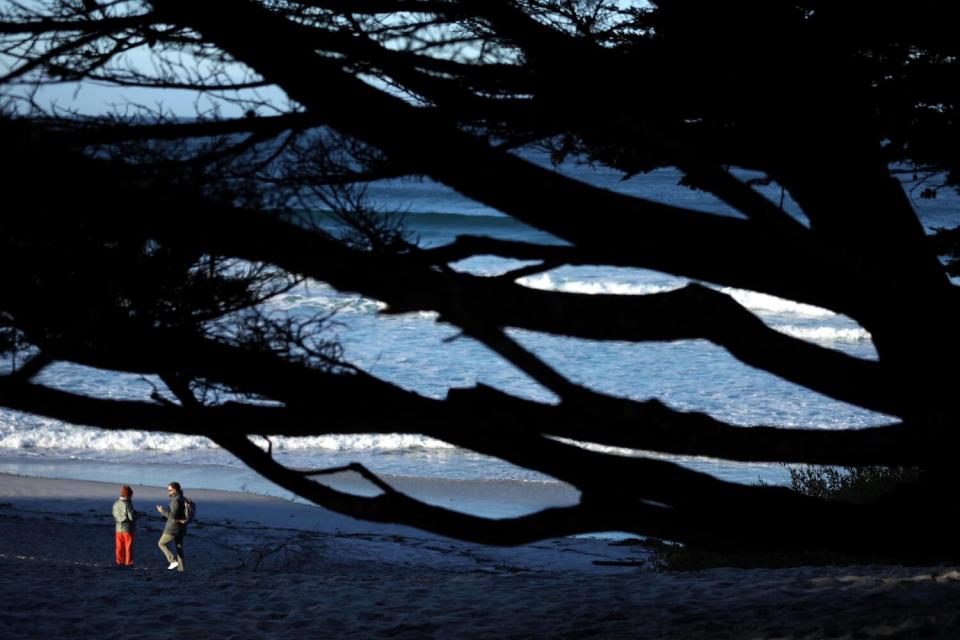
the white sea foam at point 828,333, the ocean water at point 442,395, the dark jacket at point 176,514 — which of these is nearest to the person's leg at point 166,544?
the dark jacket at point 176,514

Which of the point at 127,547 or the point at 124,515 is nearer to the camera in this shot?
the point at 124,515

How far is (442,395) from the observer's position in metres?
22.9

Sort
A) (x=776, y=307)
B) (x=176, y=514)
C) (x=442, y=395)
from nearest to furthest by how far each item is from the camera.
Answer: (x=176, y=514) → (x=442, y=395) → (x=776, y=307)

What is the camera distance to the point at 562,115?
14.5ft

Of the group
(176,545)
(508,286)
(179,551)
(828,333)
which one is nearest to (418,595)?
(179,551)

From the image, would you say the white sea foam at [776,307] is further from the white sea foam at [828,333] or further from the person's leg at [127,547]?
the person's leg at [127,547]

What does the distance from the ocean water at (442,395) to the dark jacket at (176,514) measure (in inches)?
87.8

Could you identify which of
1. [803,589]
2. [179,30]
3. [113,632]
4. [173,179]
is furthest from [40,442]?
[173,179]

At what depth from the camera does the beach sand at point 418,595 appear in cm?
689

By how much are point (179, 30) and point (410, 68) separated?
1.07m

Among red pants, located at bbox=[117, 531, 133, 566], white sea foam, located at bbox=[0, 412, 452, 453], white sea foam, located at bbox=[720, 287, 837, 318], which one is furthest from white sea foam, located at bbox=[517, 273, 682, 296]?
red pants, located at bbox=[117, 531, 133, 566]

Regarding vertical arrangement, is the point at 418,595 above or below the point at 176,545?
below

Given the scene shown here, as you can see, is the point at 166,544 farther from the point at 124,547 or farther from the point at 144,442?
the point at 144,442

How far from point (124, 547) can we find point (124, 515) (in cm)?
46
